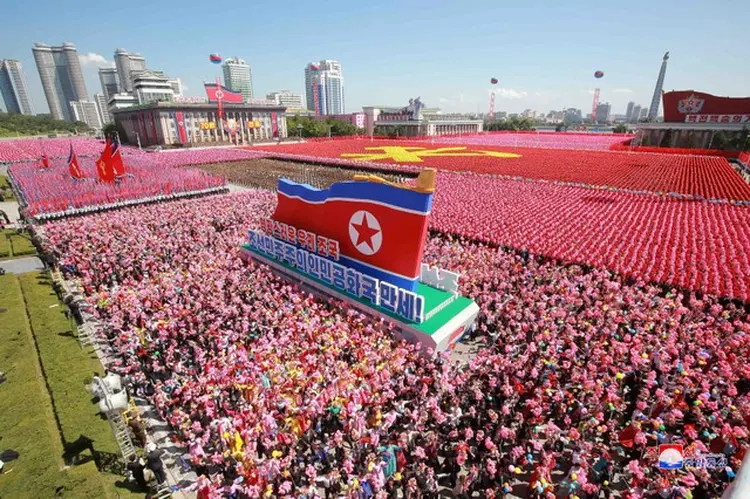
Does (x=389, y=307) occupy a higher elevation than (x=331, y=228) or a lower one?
lower

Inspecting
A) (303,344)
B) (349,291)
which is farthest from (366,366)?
(349,291)

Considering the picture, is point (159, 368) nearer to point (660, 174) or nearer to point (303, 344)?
point (303, 344)

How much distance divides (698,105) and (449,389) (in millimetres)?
80664

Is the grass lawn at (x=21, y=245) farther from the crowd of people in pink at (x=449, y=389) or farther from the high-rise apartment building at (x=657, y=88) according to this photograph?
the high-rise apartment building at (x=657, y=88)

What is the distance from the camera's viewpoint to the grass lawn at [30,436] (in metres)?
7.59

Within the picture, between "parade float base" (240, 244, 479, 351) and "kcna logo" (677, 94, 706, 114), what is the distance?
75682 millimetres

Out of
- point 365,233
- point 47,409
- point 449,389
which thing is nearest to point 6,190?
point 47,409

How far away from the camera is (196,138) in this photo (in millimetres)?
84000

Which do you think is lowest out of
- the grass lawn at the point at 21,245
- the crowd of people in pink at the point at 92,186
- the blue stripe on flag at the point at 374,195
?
the grass lawn at the point at 21,245

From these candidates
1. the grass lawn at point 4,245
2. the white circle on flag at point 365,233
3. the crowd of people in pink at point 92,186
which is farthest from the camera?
the crowd of people in pink at point 92,186

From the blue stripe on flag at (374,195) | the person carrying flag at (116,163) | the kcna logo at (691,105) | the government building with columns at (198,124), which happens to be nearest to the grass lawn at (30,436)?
the blue stripe on flag at (374,195)

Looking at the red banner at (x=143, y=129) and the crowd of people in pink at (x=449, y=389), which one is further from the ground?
the red banner at (x=143, y=129)

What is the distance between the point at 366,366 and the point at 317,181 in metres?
33.6

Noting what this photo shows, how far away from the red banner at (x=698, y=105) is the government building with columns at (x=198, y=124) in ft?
271
